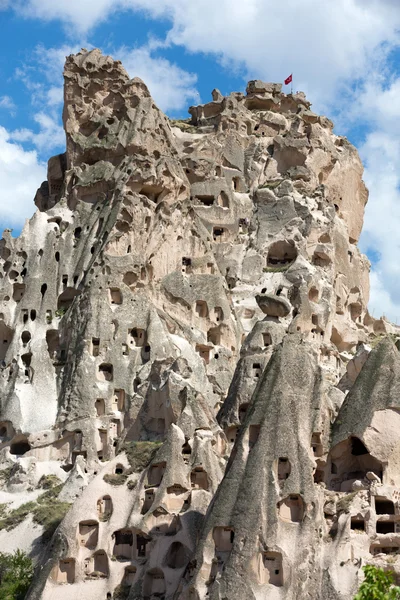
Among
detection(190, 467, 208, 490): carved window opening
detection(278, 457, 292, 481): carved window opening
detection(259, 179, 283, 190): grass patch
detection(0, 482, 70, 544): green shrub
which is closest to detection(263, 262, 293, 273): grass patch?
Result: detection(259, 179, 283, 190): grass patch

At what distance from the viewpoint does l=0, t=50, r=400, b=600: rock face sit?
43.0 m

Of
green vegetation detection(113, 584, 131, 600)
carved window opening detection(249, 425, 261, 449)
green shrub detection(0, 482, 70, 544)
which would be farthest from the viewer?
green shrub detection(0, 482, 70, 544)

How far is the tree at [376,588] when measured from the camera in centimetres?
2942

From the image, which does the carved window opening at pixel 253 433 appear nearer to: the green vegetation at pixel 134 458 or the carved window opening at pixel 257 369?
the green vegetation at pixel 134 458

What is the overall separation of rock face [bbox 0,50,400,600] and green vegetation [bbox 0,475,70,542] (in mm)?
176

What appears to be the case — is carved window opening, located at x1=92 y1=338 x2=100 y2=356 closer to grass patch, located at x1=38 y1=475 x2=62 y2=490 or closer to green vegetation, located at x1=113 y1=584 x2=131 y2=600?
grass patch, located at x1=38 y1=475 x2=62 y2=490

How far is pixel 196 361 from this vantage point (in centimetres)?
6881

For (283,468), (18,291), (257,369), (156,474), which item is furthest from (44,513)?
(18,291)

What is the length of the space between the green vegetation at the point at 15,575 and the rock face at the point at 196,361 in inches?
69.4

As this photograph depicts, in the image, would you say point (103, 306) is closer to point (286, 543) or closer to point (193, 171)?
point (193, 171)

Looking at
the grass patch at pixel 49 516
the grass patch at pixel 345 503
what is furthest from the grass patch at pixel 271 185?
the grass patch at pixel 345 503

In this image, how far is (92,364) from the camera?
6738 centimetres

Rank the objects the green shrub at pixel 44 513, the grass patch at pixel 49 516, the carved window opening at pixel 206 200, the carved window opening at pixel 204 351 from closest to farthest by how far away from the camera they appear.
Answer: the grass patch at pixel 49 516 → the green shrub at pixel 44 513 → the carved window opening at pixel 204 351 → the carved window opening at pixel 206 200

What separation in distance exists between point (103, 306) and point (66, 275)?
6.59 meters
